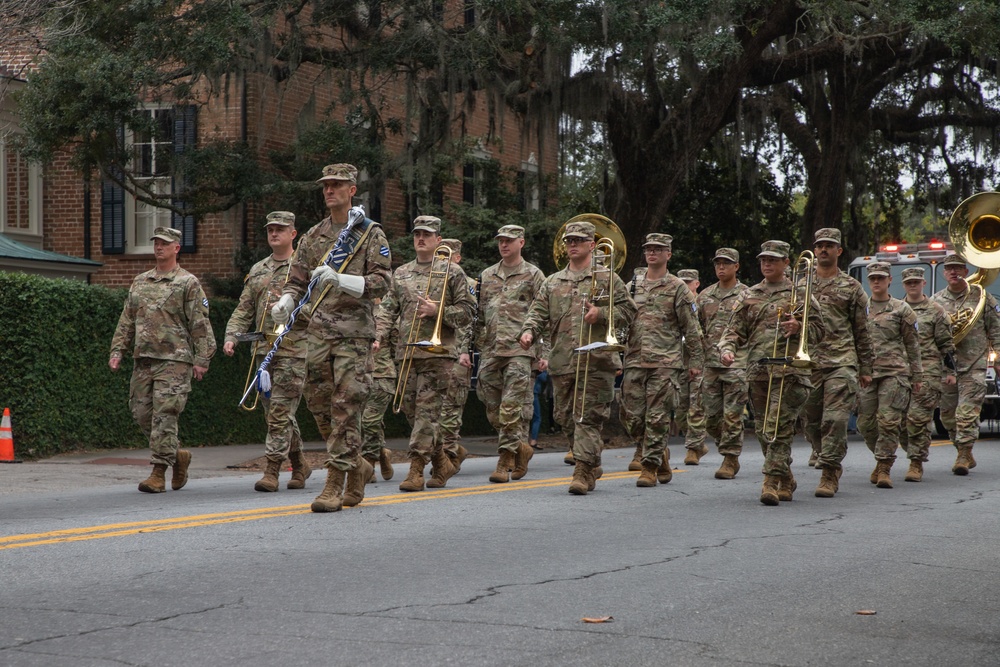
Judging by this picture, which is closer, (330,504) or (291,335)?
(330,504)

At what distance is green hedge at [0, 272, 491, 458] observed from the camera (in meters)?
14.3

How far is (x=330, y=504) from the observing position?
30.1 ft

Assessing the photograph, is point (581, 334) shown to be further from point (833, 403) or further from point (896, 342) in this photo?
point (896, 342)

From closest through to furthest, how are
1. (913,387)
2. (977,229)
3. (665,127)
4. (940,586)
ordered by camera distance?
(940,586) → (913,387) → (977,229) → (665,127)

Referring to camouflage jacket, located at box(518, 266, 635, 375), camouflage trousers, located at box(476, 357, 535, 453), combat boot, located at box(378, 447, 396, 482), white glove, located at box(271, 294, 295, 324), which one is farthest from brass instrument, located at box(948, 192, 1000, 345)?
white glove, located at box(271, 294, 295, 324)

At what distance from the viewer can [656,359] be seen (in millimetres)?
11938

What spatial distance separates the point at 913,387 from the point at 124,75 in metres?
9.77

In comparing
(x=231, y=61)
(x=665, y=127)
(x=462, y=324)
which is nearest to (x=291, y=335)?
(x=462, y=324)

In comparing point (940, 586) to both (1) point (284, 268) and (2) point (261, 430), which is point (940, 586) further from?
(2) point (261, 430)

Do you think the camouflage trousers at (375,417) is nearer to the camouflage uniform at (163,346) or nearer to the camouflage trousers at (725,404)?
the camouflage uniform at (163,346)

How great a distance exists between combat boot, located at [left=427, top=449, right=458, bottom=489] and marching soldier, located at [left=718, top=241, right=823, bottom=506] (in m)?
2.51

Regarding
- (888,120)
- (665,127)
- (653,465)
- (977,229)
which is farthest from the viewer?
(888,120)

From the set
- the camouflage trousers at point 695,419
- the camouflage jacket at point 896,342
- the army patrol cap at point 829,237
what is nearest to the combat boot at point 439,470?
the army patrol cap at point 829,237

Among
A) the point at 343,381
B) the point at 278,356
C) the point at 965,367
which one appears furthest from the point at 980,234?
the point at 343,381
